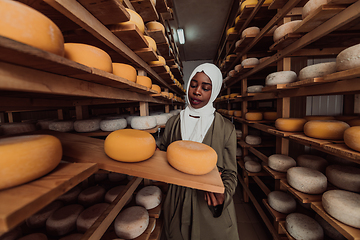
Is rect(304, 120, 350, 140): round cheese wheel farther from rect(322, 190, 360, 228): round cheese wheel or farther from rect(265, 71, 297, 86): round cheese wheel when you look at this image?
rect(265, 71, 297, 86): round cheese wheel

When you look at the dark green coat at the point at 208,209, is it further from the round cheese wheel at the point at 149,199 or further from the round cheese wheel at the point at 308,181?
the round cheese wheel at the point at 308,181

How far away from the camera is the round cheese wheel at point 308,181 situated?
1.19 metres

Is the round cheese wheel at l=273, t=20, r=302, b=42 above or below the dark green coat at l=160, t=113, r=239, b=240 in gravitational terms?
above

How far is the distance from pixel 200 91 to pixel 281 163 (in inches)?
52.7

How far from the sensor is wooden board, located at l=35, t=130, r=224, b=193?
57cm

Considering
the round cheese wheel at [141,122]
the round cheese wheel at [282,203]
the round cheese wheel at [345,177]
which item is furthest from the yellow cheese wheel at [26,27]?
the round cheese wheel at [282,203]

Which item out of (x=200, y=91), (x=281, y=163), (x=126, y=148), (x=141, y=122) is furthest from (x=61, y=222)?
(x=281, y=163)

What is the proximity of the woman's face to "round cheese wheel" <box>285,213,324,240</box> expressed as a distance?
1403 millimetres

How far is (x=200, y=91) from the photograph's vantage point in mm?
1217

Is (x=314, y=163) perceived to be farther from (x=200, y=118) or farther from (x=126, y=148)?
(x=126, y=148)

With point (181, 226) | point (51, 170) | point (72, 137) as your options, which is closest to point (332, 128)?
point (181, 226)

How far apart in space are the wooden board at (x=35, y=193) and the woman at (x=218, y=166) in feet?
2.69

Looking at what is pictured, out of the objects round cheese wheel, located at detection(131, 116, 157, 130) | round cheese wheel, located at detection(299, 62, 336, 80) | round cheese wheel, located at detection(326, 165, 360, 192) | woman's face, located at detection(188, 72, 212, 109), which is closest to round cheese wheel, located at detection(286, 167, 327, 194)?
round cheese wheel, located at detection(326, 165, 360, 192)

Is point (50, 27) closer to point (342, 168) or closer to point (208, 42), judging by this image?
point (342, 168)
